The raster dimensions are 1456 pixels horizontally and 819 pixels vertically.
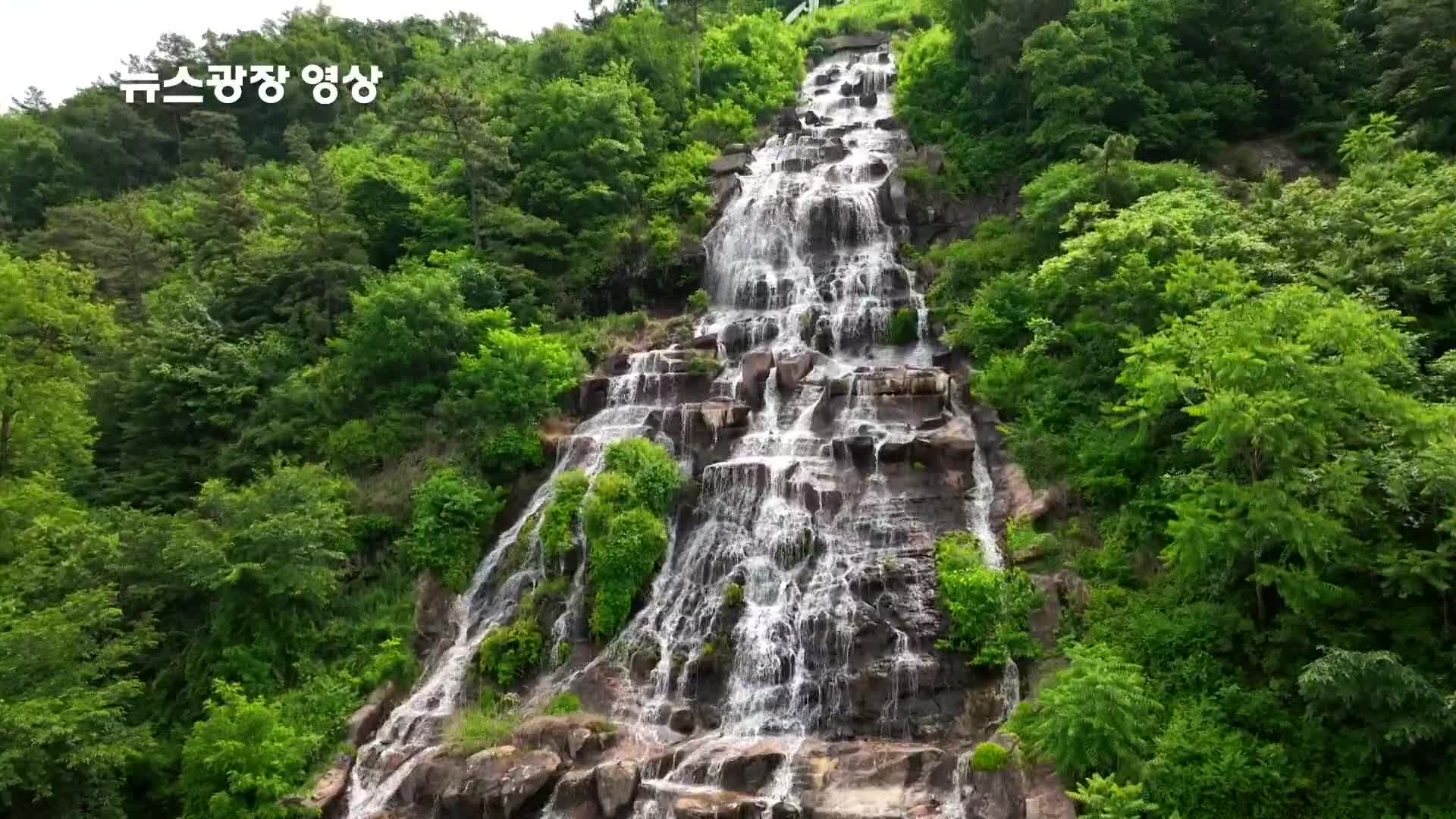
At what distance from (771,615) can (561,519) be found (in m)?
5.61

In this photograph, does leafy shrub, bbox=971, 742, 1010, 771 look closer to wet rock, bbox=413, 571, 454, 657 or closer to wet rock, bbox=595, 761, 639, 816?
wet rock, bbox=595, 761, 639, 816

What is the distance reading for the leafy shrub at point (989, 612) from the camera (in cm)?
1480

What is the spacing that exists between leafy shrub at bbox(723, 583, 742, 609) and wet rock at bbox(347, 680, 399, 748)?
23.8ft

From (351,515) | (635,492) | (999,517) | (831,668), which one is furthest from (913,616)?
(351,515)

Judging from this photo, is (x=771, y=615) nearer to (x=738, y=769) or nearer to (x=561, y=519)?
(x=738, y=769)

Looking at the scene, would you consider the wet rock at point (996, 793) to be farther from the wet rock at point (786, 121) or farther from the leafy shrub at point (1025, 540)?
the wet rock at point (786, 121)

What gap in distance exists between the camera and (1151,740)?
11.4m

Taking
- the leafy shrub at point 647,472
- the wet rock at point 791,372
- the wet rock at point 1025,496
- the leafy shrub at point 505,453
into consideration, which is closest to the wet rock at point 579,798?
the leafy shrub at point 647,472

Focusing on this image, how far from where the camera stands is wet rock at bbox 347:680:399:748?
1636 centimetres

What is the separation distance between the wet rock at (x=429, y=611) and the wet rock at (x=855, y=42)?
130 feet

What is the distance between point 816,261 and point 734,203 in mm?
5083

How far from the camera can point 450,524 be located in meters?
20.5

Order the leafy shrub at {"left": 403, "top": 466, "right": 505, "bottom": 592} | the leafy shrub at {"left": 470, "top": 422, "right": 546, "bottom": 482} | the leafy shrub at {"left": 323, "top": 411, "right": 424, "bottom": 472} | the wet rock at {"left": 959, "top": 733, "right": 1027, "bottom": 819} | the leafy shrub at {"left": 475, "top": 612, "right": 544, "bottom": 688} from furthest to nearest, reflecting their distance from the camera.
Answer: the leafy shrub at {"left": 323, "top": 411, "right": 424, "bottom": 472} → the leafy shrub at {"left": 470, "top": 422, "right": 546, "bottom": 482} → the leafy shrub at {"left": 403, "top": 466, "right": 505, "bottom": 592} → the leafy shrub at {"left": 475, "top": 612, "right": 544, "bottom": 688} → the wet rock at {"left": 959, "top": 733, "right": 1027, "bottom": 819}
